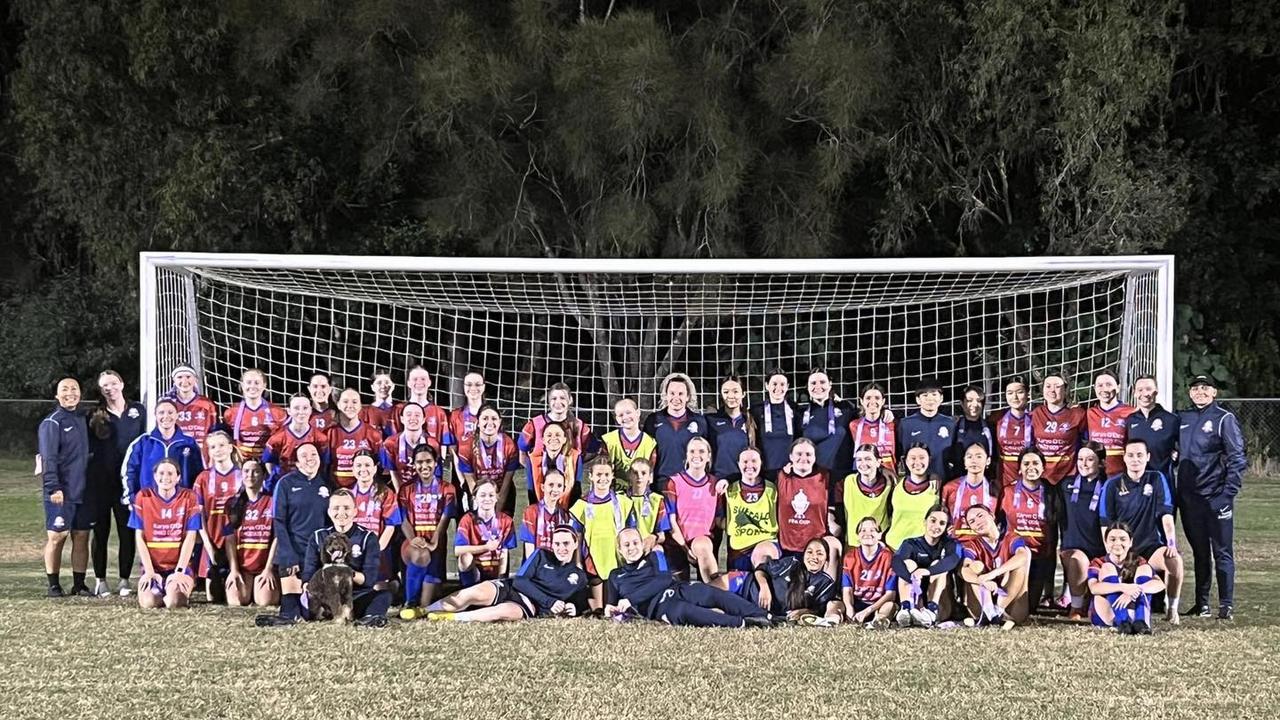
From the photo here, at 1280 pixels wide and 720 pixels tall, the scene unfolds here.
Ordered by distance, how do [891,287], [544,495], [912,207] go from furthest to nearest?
1. [912,207]
2. [891,287]
3. [544,495]

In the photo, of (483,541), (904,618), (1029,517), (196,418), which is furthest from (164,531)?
(1029,517)

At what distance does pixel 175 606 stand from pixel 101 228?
37.2ft

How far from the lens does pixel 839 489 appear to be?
25.2 feet

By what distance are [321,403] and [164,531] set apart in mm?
1132

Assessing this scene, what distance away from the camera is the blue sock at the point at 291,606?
693 cm

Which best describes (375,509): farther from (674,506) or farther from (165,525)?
(674,506)

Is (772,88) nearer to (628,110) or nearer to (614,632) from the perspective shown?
(628,110)

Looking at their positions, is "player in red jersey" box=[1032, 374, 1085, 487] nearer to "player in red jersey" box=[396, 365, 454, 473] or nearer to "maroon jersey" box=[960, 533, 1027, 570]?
"maroon jersey" box=[960, 533, 1027, 570]

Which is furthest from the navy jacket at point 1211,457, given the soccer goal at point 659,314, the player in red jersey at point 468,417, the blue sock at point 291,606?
the blue sock at point 291,606

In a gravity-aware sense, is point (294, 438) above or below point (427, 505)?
above

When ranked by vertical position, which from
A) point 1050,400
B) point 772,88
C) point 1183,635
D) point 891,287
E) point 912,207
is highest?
point 772,88

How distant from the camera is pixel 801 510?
7.36 meters

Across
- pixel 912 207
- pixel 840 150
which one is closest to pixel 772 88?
pixel 840 150

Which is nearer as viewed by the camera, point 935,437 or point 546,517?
point 546,517
